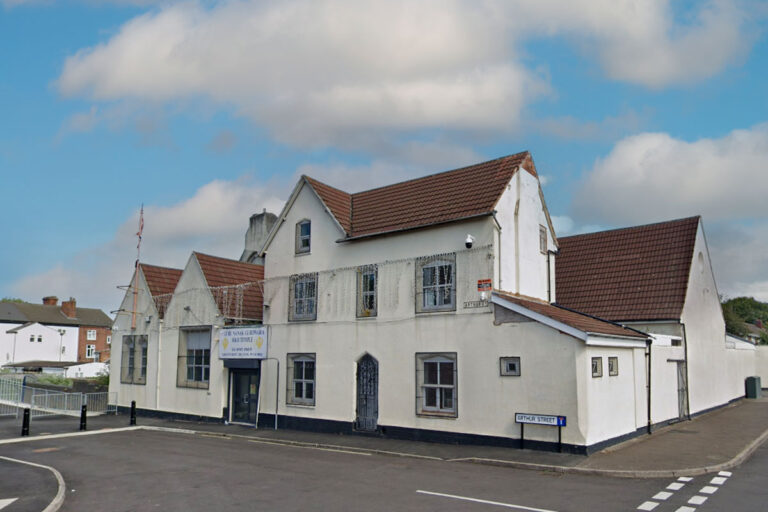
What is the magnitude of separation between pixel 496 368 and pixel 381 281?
5043 mm

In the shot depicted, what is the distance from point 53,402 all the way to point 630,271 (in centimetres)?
2882

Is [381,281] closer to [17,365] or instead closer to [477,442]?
[477,442]

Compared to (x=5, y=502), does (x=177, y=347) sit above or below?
→ above

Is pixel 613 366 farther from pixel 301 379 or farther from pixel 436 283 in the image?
pixel 301 379

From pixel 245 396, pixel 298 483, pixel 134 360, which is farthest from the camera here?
pixel 134 360

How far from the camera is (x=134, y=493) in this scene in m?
11.7

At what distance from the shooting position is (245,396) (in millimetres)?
23312

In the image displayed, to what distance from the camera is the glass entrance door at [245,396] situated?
22859 millimetres

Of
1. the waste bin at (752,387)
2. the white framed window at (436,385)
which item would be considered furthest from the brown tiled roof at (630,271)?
the waste bin at (752,387)

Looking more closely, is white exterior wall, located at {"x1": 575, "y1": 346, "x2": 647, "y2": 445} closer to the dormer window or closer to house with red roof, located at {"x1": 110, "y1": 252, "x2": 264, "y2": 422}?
the dormer window

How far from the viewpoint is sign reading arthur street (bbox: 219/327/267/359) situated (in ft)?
73.7

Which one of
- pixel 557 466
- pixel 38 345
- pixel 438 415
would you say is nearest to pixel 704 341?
pixel 438 415

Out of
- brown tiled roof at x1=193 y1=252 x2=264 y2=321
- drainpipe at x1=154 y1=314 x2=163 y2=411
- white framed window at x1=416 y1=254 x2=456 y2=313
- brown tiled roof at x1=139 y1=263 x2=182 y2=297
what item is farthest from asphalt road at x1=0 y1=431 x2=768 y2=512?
brown tiled roof at x1=139 y1=263 x2=182 y2=297

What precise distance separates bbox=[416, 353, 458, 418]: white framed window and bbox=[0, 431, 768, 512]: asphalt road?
8.31 ft
